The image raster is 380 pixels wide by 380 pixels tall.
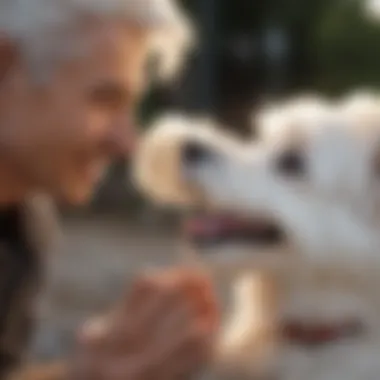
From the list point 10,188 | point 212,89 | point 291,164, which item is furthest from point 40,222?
point 212,89

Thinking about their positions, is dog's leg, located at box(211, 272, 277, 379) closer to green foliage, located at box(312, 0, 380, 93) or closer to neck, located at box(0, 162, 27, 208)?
neck, located at box(0, 162, 27, 208)

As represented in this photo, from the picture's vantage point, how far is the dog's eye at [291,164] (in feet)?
1.94

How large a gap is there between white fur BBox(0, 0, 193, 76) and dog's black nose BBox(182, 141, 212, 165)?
0.27 ft

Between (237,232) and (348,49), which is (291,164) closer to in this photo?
(237,232)

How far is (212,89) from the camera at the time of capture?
1038 millimetres

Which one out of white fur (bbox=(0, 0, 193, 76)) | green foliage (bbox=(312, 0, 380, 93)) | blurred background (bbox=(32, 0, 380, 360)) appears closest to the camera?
white fur (bbox=(0, 0, 193, 76))

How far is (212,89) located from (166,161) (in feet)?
1.52

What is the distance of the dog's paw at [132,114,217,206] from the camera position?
0.59 meters

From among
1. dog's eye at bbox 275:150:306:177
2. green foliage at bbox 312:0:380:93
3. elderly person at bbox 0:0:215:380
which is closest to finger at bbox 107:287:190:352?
elderly person at bbox 0:0:215:380

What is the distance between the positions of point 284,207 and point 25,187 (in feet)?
0.49

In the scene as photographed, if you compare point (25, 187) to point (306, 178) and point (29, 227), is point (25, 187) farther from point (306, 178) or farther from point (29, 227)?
point (306, 178)

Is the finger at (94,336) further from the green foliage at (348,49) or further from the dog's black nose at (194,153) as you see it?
the green foliage at (348,49)

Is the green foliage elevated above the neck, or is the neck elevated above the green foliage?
the green foliage

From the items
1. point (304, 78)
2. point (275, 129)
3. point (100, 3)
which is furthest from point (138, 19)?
point (304, 78)
